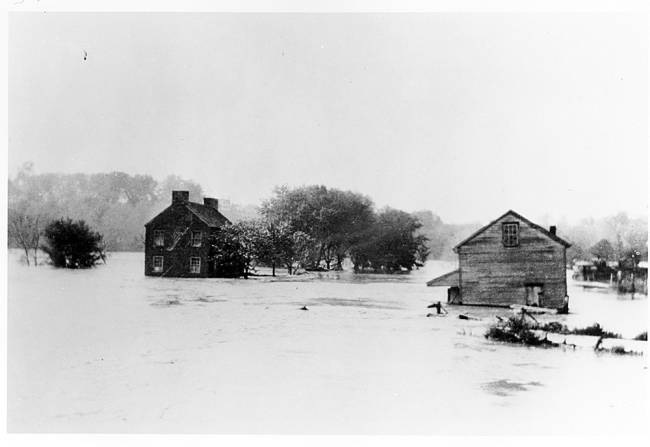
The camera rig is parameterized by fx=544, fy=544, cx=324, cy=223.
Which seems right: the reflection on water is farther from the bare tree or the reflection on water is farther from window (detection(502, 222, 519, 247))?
the bare tree

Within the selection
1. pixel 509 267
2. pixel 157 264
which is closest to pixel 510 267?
pixel 509 267

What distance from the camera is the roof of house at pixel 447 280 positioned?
7711mm

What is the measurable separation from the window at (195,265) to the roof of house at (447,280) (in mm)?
3491

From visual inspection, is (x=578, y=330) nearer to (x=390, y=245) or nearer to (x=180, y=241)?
(x=390, y=245)

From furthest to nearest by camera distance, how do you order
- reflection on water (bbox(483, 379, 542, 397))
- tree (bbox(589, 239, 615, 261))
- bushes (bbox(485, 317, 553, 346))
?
bushes (bbox(485, 317, 553, 346)), tree (bbox(589, 239, 615, 261)), reflection on water (bbox(483, 379, 542, 397))

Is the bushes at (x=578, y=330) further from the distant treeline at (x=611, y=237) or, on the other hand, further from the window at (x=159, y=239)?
the window at (x=159, y=239)

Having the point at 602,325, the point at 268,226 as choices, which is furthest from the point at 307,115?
the point at 602,325

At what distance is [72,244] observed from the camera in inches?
321

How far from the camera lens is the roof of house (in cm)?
771

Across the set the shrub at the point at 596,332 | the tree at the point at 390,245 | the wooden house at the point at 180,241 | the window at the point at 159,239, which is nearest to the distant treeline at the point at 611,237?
the shrub at the point at 596,332

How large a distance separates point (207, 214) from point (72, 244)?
2105 mm

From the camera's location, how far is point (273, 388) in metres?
6.86

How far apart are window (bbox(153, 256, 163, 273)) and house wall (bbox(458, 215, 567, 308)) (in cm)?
447

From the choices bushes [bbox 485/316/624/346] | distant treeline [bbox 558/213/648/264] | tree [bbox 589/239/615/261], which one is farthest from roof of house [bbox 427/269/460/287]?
tree [bbox 589/239/615/261]
